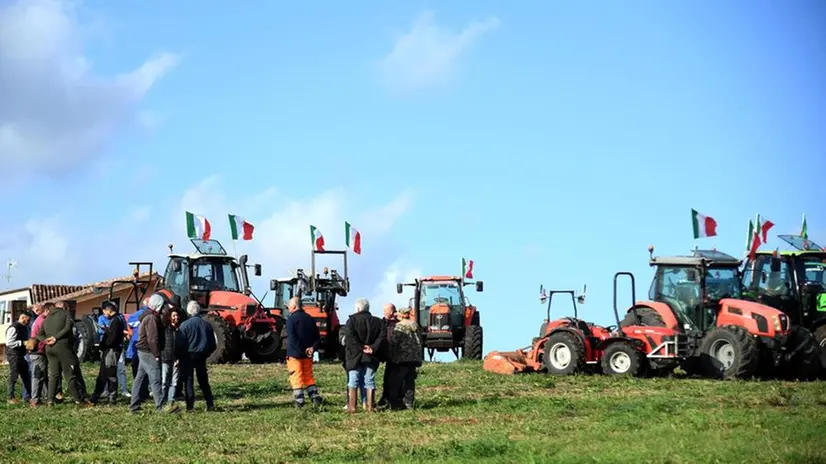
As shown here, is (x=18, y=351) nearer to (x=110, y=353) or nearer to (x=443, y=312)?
(x=110, y=353)

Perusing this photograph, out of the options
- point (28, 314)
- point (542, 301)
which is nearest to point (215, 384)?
point (28, 314)

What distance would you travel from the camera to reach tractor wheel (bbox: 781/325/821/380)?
77.8ft

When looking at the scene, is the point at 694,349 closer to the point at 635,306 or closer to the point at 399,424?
the point at 635,306

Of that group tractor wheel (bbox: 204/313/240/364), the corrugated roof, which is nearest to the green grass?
tractor wheel (bbox: 204/313/240/364)

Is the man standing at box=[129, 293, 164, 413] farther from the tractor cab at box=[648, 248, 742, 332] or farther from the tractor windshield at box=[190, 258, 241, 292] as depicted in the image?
the tractor windshield at box=[190, 258, 241, 292]

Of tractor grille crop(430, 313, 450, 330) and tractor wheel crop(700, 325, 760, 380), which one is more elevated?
tractor grille crop(430, 313, 450, 330)

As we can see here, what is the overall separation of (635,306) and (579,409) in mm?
7633

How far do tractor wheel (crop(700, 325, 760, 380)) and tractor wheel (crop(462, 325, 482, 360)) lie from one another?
11.1 meters

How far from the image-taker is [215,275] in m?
33.5

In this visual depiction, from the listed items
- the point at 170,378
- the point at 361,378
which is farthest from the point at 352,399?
the point at 170,378

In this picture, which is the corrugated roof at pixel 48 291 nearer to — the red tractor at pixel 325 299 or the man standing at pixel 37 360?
the red tractor at pixel 325 299

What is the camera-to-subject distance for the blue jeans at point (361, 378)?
1808 cm

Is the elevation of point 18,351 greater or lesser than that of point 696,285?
lesser

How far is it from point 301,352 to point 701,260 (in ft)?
31.0
